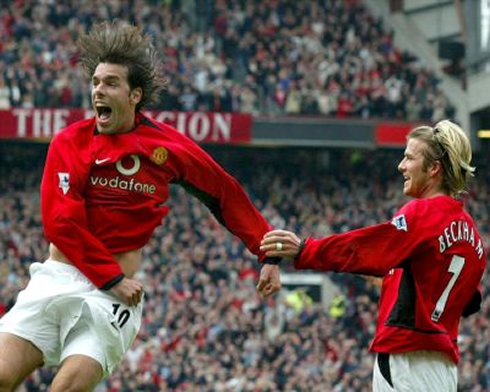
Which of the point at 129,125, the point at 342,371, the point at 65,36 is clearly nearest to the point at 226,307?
the point at 342,371

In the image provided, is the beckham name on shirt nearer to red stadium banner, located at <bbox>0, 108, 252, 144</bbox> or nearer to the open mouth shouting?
the open mouth shouting

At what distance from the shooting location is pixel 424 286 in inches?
264

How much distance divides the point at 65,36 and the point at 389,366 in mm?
20820

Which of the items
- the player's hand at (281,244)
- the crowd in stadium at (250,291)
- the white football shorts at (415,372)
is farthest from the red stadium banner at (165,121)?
the white football shorts at (415,372)

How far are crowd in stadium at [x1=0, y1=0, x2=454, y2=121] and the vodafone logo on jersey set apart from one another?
1869 centimetres

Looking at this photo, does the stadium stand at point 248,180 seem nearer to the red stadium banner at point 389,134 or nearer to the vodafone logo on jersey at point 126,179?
the red stadium banner at point 389,134

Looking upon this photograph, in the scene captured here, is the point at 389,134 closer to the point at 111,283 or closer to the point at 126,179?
the point at 126,179

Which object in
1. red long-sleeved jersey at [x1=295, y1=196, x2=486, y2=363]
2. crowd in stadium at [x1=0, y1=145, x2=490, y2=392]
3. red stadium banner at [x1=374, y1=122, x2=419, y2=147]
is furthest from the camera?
red stadium banner at [x1=374, y1=122, x2=419, y2=147]

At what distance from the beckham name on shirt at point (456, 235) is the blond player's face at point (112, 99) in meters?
1.68

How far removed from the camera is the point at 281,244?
6.81 m

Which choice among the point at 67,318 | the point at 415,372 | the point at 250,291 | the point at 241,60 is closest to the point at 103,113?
the point at 67,318

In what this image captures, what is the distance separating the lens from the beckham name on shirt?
6680 millimetres

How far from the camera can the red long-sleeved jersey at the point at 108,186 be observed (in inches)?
265

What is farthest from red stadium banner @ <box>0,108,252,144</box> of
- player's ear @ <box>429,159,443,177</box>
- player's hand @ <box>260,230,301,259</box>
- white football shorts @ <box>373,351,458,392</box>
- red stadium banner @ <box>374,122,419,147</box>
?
white football shorts @ <box>373,351,458,392</box>
